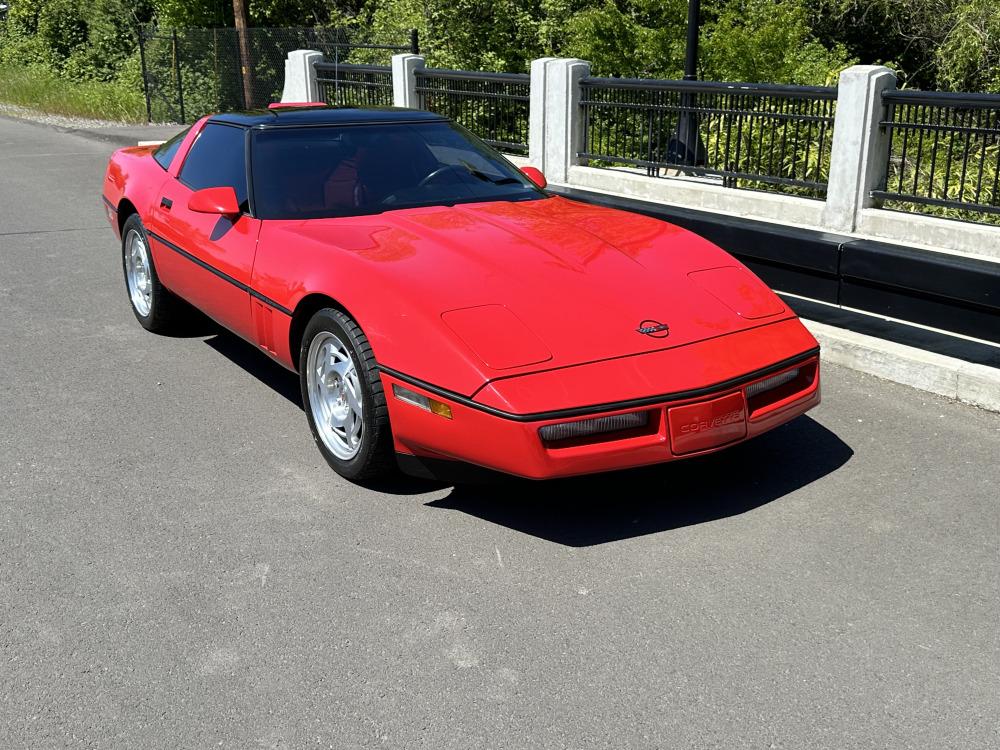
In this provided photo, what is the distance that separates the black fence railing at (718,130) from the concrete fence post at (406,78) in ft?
10.5

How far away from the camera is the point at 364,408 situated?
4.36 m

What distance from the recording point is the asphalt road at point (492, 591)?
3.08m

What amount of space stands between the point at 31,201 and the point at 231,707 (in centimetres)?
1111

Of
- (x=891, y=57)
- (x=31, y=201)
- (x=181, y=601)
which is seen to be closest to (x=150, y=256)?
(x=181, y=601)

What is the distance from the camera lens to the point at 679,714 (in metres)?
3.08

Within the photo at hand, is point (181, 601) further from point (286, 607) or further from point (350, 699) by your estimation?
point (350, 699)

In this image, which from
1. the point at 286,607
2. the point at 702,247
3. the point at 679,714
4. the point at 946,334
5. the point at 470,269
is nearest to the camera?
the point at 679,714

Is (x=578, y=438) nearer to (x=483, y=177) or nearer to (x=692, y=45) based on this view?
(x=483, y=177)

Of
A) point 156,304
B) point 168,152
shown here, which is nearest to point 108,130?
point 168,152

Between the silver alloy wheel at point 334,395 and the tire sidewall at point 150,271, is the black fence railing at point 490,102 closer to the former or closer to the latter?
the tire sidewall at point 150,271

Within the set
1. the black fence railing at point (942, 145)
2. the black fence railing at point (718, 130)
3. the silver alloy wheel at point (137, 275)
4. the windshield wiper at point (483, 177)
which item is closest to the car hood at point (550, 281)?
the windshield wiper at point (483, 177)

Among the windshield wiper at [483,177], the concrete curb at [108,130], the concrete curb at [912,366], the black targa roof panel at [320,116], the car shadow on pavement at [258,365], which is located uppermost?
the black targa roof panel at [320,116]

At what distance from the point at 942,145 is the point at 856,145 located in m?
0.64

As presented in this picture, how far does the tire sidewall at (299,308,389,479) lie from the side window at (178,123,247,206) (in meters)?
1.10
